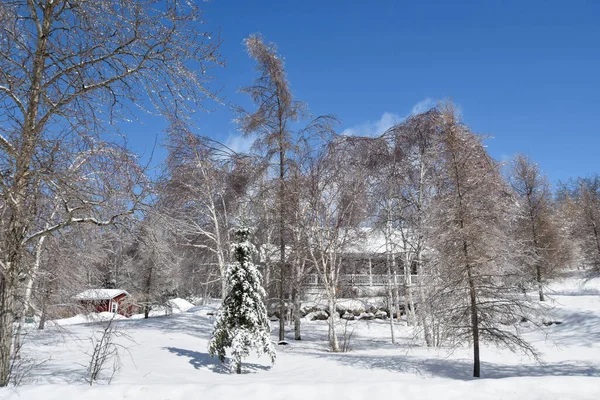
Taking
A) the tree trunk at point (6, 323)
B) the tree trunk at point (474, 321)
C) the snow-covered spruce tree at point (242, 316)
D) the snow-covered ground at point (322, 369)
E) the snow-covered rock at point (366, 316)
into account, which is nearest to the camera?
the tree trunk at point (6, 323)

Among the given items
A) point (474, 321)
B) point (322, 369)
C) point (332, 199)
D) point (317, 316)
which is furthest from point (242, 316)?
point (317, 316)

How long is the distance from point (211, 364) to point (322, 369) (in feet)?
9.93

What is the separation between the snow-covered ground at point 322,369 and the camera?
206 inches

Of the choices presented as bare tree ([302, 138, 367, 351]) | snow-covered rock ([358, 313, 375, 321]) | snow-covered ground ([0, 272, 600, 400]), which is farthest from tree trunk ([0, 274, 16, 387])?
snow-covered rock ([358, 313, 375, 321])

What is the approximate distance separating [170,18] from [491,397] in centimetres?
634

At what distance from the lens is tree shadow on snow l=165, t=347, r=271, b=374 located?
10148 mm

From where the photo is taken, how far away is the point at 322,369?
32.3ft

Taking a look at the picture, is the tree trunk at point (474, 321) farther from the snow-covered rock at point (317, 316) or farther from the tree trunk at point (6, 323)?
the snow-covered rock at point (317, 316)

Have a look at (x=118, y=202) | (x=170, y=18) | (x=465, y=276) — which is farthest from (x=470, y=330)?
(x=170, y=18)

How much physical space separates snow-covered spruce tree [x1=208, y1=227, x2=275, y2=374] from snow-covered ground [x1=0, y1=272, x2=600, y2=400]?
0.60 meters

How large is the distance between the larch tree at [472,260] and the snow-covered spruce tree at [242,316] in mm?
4556

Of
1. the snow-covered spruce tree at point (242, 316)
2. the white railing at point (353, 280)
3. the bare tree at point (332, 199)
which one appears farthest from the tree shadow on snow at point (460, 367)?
the white railing at point (353, 280)

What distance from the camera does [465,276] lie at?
9.36 meters

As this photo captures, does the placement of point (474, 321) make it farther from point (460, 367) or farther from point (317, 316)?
point (317, 316)
